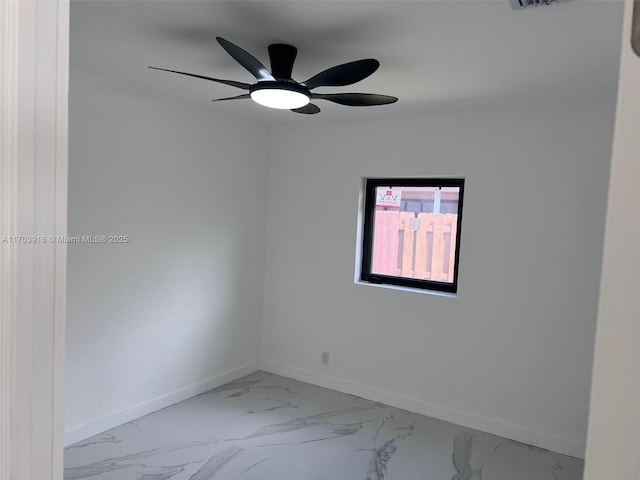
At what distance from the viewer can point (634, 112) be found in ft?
1.26

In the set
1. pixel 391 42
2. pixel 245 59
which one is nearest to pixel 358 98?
pixel 391 42

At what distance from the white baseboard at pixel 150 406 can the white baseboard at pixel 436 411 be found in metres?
0.39

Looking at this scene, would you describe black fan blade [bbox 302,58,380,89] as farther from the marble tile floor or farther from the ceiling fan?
the marble tile floor

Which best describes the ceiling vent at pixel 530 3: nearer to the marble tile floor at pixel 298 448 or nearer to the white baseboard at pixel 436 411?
the marble tile floor at pixel 298 448

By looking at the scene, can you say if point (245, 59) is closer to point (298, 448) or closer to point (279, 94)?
point (279, 94)

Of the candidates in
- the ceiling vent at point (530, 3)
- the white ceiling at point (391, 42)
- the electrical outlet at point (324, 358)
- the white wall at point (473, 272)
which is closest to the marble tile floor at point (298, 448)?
the white wall at point (473, 272)

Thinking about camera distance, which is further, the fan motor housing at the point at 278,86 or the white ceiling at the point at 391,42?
the fan motor housing at the point at 278,86

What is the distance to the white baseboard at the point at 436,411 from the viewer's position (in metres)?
3.09

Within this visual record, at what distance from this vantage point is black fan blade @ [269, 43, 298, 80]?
2.12 meters

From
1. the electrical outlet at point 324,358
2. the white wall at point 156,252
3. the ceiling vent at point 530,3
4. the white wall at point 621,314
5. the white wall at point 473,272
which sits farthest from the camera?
the electrical outlet at point 324,358

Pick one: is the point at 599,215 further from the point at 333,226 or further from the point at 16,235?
the point at 16,235

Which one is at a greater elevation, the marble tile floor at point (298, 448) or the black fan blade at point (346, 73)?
the black fan blade at point (346, 73)

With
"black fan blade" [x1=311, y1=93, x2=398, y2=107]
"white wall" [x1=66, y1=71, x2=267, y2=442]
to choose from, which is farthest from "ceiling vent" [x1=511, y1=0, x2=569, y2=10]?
"white wall" [x1=66, y1=71, x2=267, y2=442]

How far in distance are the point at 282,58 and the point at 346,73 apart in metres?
0.40
